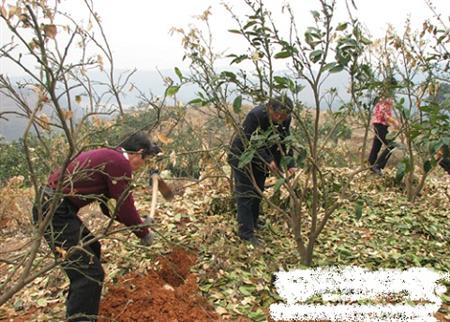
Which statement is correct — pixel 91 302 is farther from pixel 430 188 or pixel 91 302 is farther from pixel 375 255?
pixel 430 188

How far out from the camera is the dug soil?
8.33 feet

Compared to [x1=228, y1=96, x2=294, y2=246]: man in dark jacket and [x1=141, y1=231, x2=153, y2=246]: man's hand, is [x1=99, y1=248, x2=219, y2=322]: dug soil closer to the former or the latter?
[x1=141, y1=231, x2=153, y2=246]: man's hand

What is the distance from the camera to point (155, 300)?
8.66ft

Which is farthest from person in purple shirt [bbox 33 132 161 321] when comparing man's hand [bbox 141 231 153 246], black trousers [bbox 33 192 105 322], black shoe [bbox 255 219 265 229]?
black shoe [bbox 255 219 265 229]

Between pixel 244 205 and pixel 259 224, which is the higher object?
pixel 244 205

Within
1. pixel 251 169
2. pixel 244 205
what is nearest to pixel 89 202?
pixel 251 169

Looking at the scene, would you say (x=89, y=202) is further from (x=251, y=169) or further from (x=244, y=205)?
(x=244, y=205)

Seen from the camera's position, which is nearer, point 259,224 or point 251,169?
point 251,169

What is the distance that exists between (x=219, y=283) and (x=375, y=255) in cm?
131

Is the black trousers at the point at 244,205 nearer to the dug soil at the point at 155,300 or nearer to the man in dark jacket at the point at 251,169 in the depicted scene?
the man in dark jacket at the point at 251,169

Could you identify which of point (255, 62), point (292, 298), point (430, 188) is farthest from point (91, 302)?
point (430, 188)

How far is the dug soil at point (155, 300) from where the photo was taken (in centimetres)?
254

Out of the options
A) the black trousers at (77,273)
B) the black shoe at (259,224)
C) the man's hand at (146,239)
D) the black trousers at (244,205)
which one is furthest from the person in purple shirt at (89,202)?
the black shoe at (259,224)

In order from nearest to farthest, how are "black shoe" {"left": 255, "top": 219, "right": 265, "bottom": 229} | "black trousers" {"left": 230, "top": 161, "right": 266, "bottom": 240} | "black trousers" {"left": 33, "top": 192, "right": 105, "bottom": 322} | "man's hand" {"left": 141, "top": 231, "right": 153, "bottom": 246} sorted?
"black trousers" {"left": 33, "top": 192, "right": 105, "bottom": 322}
"man's hand" {"left": 141, "top": 231, "right": 153, "bottom": 246}
"black trousers" {"left": 230, "top": 161, "right": 266, "bottom": 240}
"black shoe" {"left": 255, "top": 219, "right": 265, "bottom": 229}
